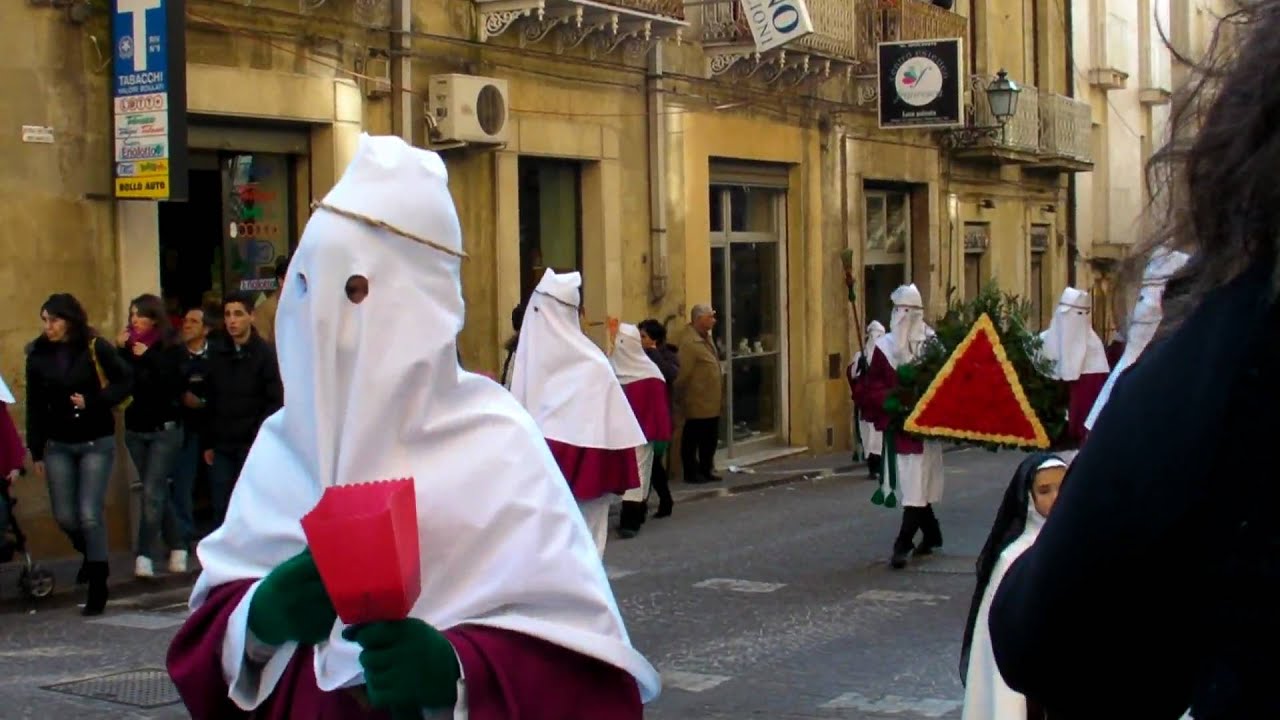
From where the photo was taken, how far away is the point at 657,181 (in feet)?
65.4

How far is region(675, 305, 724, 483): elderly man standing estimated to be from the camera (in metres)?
18.7

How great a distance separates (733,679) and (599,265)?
1103 cm

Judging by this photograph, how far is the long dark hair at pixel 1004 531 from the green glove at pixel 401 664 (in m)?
2.75

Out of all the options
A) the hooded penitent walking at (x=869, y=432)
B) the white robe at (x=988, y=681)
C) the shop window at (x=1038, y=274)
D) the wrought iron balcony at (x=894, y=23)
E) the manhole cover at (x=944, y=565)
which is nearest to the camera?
the white robe at (x=988, y=681)

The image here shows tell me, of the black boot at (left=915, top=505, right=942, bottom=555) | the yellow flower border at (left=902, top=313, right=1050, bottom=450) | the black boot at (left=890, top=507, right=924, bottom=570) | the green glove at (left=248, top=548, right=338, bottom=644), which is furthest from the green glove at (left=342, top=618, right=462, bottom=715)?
the black boot at (left=915, top=505, right=942, bottom=555)

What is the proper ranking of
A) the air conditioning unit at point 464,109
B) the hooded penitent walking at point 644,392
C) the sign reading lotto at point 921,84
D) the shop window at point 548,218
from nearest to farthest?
the hooded penitent walking at point 644,392
the air conditioning unit at point 464,109
the shop window at point 548,218
the sign reading lotto at point 921,84

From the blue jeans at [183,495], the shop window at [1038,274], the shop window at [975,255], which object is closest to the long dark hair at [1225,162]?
the blue jeans at [183,495]

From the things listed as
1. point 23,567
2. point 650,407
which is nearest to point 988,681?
point 23,567

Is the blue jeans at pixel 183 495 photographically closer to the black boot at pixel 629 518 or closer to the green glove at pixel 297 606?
the black boot at pixel 629 518

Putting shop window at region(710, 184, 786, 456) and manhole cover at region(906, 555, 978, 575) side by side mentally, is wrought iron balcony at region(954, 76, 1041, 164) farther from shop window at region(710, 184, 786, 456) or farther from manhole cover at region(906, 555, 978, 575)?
manhole cover at region(906, 555, 978, 575)

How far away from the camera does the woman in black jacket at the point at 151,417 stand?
458 inches

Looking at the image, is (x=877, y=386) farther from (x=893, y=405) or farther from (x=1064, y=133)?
A: (x=1064, y=133)

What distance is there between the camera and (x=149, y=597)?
37.1 feet

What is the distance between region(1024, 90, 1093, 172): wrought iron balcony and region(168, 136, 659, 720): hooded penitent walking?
28980 mm
